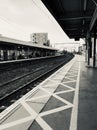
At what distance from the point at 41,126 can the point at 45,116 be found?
1.81 ft

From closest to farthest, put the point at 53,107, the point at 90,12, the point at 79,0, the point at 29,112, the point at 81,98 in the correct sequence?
1. the point at 29,112
2. the point at 53,107
3. the point at 81,98
4. the point at 79,0
5. the point at 90,12

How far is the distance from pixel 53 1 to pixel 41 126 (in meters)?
6.96

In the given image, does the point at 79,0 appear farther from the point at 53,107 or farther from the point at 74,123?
the point at 74,123

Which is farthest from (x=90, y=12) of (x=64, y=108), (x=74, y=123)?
(x=74, y=123)

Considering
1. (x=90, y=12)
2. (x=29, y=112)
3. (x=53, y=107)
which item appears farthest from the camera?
(x=90, y=12)

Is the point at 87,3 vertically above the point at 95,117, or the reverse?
the point at 87,3

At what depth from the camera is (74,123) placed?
11.6 feet

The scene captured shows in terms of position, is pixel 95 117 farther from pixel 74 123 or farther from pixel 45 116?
pixel 45 116

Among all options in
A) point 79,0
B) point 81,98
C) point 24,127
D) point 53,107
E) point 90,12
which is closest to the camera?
point 24,127

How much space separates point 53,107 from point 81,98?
1.37 metres

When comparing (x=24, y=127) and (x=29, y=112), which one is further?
(x=29, y=112)

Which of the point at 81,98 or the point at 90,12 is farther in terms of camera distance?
the point at 90,12

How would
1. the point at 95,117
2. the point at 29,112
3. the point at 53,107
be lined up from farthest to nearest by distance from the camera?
the point at 53,107 → the point at 29,112 → the point at 95,117

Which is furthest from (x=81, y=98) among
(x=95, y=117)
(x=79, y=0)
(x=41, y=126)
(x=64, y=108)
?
(x=79, y=0)
